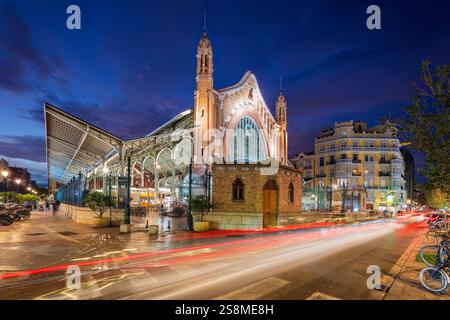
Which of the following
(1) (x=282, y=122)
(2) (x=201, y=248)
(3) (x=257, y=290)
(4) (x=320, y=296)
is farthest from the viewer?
(1) (x=282, y=122)

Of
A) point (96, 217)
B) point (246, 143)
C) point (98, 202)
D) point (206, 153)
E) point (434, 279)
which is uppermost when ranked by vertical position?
point (246, 143)

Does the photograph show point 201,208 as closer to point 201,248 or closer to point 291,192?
point 201,248

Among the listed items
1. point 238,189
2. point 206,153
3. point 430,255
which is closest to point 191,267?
point 430,255

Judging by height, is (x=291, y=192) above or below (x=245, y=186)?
below

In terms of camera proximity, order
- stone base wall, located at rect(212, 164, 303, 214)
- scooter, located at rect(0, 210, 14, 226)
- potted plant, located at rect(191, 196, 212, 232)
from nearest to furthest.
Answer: potted plant, located at rect(191, 196, 212, 232) → stone base wall, located at rect(212, 164, 303, 214) → scooter, located at rect(0, 210, 14, 226)

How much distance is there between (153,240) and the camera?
16.0 meters

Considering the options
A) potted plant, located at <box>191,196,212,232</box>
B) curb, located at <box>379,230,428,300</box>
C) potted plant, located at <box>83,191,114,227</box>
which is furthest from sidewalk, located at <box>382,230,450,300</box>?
potted plant, located at <box>83,191,114,227</box>

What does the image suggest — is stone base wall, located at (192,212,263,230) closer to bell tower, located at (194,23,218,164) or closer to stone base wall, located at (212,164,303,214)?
stone base wall, located at (212,164,303,214)

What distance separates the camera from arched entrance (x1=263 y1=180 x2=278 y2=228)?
20.5m

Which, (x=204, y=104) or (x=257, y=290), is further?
(x=204, y=104)

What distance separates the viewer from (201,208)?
19.9 meters

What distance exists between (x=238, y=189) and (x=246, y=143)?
109 feet

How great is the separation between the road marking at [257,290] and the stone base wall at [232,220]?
11.6 meters

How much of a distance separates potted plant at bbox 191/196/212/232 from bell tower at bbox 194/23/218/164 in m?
23.4
